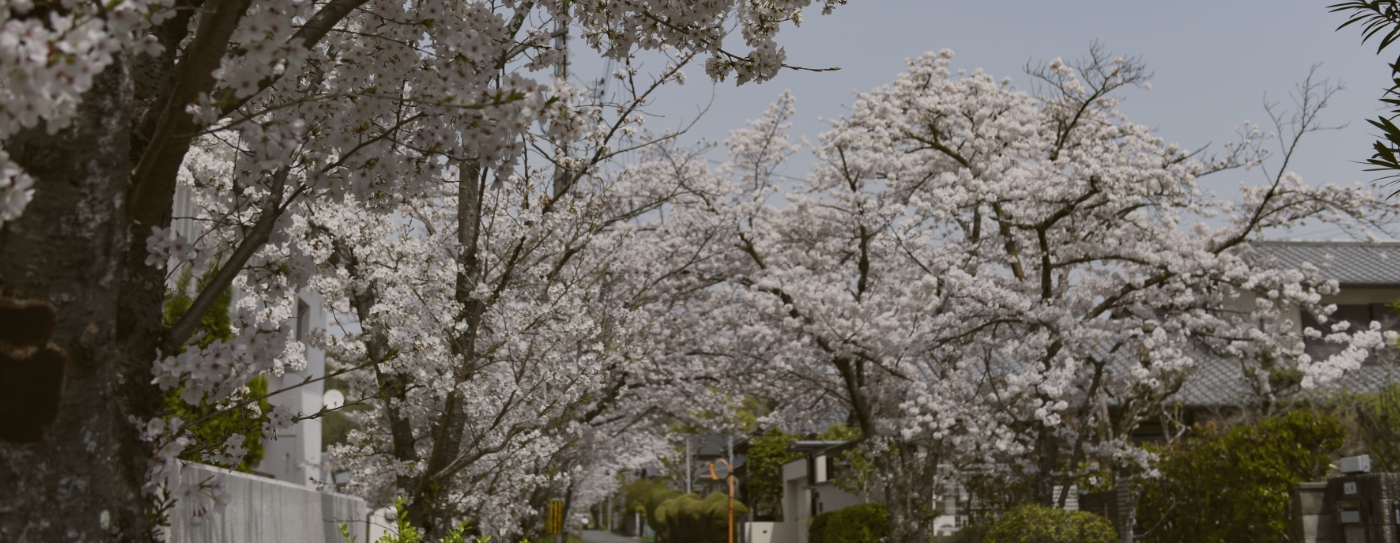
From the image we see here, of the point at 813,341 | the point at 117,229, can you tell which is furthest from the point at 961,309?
the point at 117,229

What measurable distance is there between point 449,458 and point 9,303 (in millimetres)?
6353

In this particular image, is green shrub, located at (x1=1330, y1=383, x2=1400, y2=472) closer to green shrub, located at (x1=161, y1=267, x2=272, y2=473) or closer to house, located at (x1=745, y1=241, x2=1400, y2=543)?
house, located at (x1=745, y1=241, x2=1400, y2=543)

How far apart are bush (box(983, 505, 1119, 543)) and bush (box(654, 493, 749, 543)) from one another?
1531 cm

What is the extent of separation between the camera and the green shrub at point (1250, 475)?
11.6 meters

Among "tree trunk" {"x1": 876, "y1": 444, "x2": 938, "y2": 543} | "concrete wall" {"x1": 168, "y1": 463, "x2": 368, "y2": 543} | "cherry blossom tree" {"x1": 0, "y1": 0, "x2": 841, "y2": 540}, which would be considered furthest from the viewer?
"tree trunk" {"x1": 876, "y1": 444, "x2": 938, "y2": 543}

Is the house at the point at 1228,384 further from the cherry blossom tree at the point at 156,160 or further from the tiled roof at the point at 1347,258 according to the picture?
the cherry blossom tree at the point at 156,160

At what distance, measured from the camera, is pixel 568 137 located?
4332 mm

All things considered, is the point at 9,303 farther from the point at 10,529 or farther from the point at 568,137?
the point at 568,137

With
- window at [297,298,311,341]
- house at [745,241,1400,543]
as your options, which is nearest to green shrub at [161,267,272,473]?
window at [297,298,311,341]

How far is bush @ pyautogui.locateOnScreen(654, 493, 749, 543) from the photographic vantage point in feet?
92.9

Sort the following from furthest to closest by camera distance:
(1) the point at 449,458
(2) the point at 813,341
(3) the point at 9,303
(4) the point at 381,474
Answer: (2) the point at 813,341 < (4) the point at 381,474 < (1) the point at 449,458 < (3) the point at 9,303

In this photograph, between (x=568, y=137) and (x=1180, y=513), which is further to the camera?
(x=1180, y=513)

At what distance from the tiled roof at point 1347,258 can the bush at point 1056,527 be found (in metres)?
12.7

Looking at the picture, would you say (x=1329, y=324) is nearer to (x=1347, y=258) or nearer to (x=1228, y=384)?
(x=1347, y=258)
